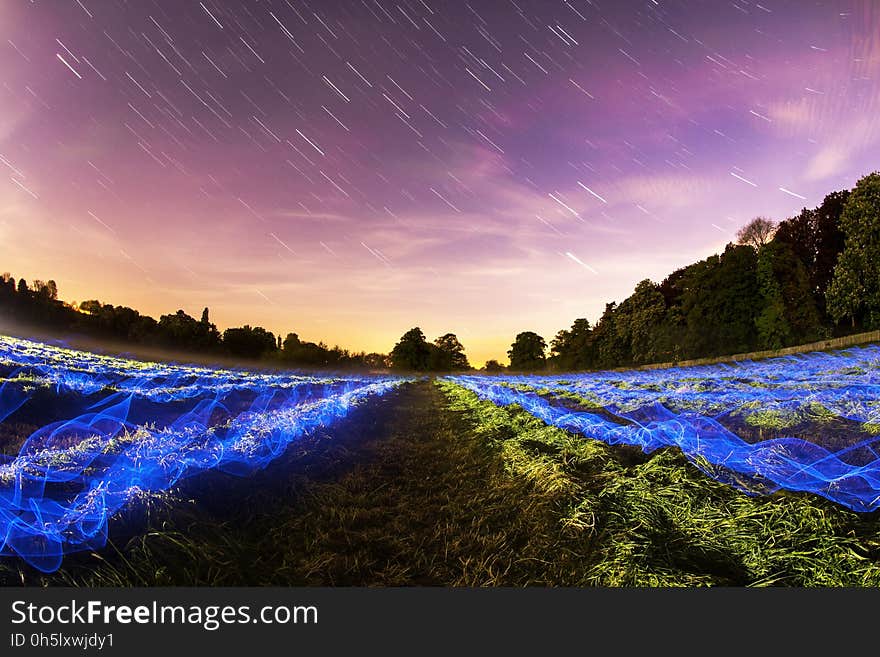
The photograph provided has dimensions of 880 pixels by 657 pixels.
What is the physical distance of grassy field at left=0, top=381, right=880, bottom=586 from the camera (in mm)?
3213

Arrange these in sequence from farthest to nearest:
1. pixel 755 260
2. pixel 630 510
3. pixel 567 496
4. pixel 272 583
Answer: pixel 755 260, pixel 567 496, pixel 630 510, pixel 272 583

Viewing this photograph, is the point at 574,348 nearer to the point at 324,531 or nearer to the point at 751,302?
the point at 751,302

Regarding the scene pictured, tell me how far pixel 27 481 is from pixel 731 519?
20.7ft

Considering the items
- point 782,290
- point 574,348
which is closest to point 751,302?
point 782,290

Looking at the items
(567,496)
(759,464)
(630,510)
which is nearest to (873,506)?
(759,464)

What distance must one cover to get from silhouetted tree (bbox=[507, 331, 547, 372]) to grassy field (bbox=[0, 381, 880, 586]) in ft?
327

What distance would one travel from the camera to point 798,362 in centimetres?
2711

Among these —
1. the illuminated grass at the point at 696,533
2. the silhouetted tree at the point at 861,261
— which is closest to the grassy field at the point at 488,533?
the illuminated grass at the point at 696,533

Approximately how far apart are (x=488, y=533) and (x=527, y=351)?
108 meters

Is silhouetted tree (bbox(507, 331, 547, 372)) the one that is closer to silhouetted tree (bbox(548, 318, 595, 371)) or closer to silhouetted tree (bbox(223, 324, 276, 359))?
silhouetted tree (bbox(548, 318, 595, 371))

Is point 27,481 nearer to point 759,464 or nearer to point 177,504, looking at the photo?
point 177,504

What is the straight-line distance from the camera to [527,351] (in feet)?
360

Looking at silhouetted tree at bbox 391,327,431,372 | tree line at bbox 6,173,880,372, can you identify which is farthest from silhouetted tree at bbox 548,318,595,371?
silhouetted tree at bbox 391,327,431,372

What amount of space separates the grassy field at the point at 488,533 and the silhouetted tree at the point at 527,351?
327 ft
